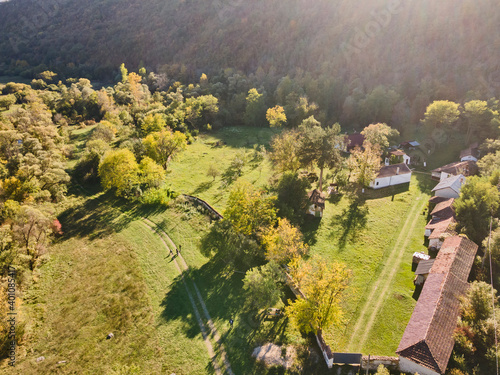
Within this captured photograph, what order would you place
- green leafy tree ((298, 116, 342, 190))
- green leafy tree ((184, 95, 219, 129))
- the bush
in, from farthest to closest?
1. green leafy tree ((184, 95, 219, 129))
2. green leafy tree ((298, 116, 342, 190))
3. the bush

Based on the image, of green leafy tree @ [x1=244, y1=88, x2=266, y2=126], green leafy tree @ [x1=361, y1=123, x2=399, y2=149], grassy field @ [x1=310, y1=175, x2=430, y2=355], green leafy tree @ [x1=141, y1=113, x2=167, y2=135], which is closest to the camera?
grassy field @ [x1=310, y1=175, x2=430, y2=355]

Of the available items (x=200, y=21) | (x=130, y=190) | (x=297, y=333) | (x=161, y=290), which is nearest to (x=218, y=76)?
(x=200, y=21)

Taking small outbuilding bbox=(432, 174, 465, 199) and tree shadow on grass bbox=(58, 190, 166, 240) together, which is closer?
tree shadow on grass bbox=(58, 190, 166, 240)

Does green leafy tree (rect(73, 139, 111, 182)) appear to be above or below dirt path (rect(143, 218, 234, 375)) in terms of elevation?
above

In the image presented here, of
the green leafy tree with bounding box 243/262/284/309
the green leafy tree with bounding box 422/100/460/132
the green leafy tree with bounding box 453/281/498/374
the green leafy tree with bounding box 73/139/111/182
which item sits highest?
the green leafy tree with bounding box 73/139/111/182

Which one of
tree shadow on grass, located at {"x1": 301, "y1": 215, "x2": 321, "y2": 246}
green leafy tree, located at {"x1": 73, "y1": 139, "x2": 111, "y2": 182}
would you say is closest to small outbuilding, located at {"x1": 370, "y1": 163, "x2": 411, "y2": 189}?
tree shadow on grass, located at {"x1": 301, "y1": 215, "x2": 321, "y2": 246}

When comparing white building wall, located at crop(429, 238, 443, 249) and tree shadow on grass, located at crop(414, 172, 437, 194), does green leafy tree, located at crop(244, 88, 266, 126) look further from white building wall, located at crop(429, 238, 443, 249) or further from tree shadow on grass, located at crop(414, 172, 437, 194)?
white building wall, located at crop(429, 238, 443, 249)
